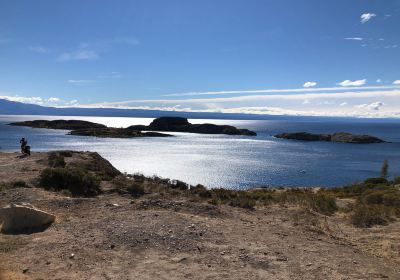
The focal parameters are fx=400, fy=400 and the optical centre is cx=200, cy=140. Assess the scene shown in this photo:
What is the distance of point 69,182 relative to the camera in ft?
79.2

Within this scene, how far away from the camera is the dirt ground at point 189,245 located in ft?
38.8

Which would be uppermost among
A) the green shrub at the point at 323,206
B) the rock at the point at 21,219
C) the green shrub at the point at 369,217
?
the rock at the point at 21,219

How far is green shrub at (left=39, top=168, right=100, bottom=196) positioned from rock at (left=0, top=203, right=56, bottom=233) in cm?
747

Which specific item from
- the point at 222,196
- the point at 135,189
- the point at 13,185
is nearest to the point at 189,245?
the point at 135,189

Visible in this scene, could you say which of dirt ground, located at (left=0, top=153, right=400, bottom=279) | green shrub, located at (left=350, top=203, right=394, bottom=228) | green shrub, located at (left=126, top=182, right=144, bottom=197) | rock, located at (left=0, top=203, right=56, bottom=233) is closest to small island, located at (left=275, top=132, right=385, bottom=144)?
green shrub, located at (left=350, top=203, right=394, bottom=228)

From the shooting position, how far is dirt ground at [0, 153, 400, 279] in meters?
11.8

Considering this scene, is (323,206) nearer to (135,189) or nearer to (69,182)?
(135,189)

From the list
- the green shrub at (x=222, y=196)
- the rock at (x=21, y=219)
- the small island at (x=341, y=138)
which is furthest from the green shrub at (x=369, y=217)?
the small island at (x=341, y=138)

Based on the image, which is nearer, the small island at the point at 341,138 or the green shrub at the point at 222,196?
the green shrub at the point at 222,196

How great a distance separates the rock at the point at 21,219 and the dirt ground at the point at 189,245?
0.55 m

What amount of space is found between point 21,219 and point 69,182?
28.8ft

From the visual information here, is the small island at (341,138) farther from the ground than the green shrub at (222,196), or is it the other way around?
the green shrub at (222,196)

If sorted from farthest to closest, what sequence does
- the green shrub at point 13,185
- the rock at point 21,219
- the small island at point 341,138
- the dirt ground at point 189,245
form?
1. the small island at point 341,138
2. the green shrub at point 13,185
3. the rock at point 21,219
4. the dirt ground at point 189,245

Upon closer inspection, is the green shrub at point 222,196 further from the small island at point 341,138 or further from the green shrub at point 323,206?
the small island at point 341,138
